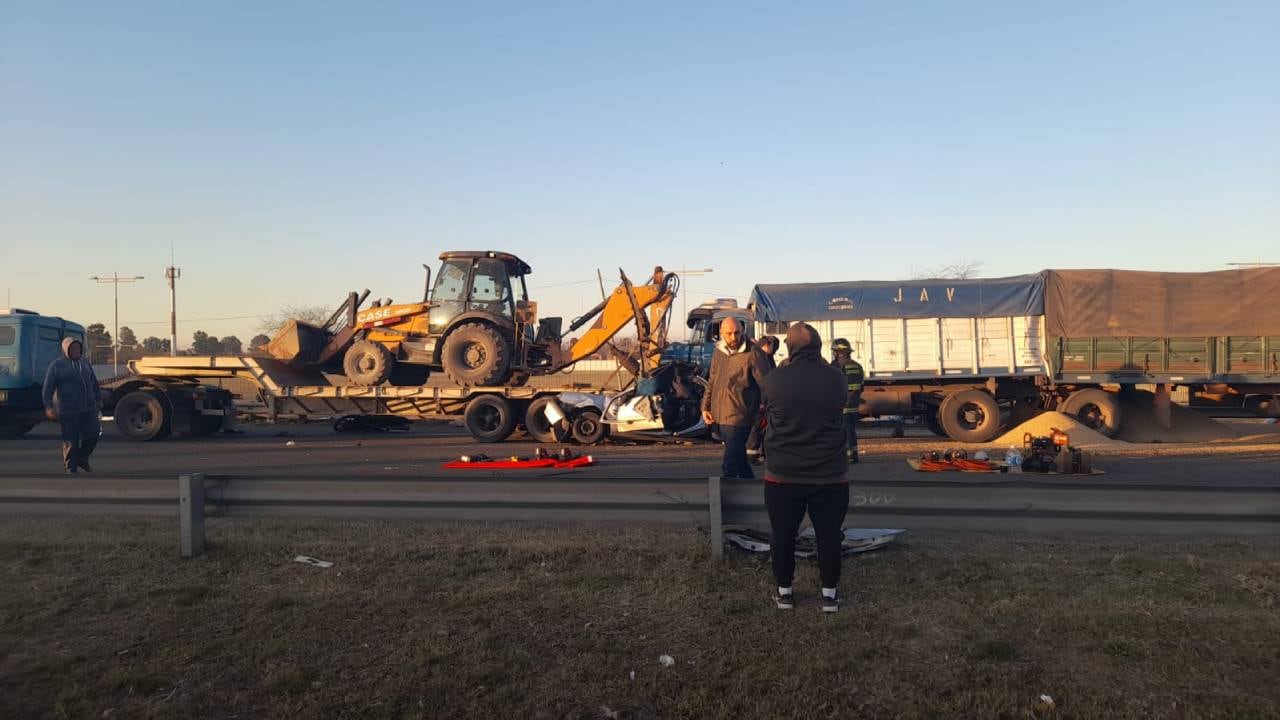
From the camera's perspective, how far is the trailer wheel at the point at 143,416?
15.4 m

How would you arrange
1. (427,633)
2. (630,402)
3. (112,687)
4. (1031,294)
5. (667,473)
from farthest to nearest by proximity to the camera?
(1031,294) → (630,402) → (667,473) → (427,633) → (112,687)

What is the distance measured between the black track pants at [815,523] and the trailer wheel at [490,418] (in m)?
10.6

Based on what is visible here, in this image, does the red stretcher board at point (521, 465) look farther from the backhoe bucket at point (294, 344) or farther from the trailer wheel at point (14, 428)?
the trailer wheel at point (14, 428)

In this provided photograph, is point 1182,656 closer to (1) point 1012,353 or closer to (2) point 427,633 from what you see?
(2) point 427,633

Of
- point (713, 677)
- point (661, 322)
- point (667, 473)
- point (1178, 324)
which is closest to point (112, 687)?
point (713, 677)

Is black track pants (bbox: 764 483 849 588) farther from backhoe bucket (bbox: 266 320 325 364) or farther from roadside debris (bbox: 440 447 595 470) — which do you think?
backhoe bucket (bbox: 266 320 325 364)

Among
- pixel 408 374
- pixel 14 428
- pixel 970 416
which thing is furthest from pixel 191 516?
pixel 14 428

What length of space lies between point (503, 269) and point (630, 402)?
13.1 ft

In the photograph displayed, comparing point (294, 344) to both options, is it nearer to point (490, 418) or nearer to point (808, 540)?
point (490, 418)

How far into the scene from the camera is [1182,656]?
11.7 feet

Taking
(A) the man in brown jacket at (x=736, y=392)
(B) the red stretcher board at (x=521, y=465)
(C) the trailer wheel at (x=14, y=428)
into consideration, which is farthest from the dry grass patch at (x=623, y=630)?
(C) the trailer wheel at (x=14, y=428)

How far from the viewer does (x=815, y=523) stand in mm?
4281

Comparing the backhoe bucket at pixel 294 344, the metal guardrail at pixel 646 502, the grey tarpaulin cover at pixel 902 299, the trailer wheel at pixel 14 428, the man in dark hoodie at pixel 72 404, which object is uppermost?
the grey tarpaulin cover at pixel 902 299

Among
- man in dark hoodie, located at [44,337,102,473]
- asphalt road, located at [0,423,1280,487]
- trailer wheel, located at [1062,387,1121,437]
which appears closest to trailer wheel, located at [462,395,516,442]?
asphalt road, located at [0,423,1280,487]
